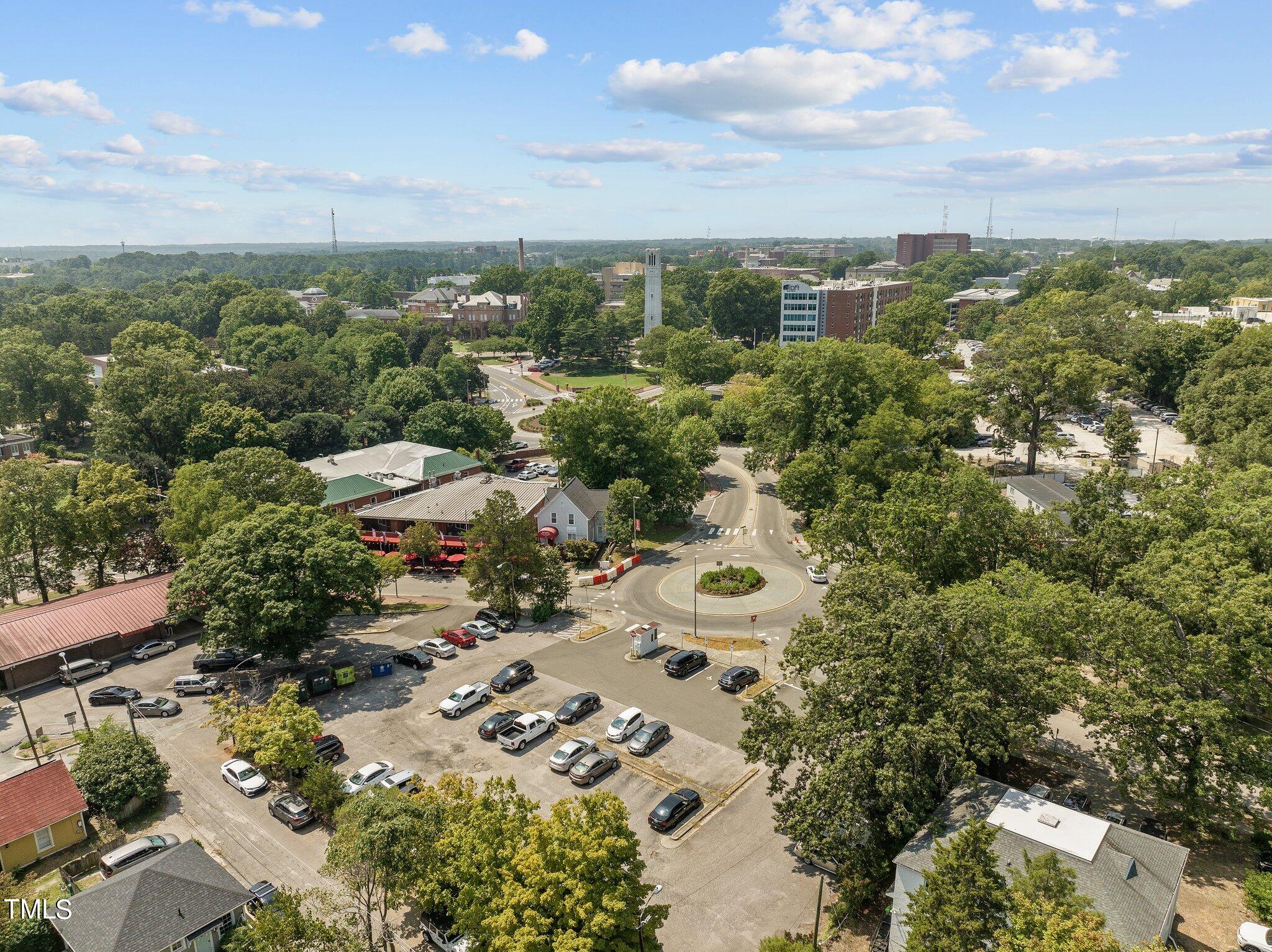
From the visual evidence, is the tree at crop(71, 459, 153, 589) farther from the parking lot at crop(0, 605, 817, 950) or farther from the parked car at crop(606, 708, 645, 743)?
the parked car at crop(606, 708, 645, 743)

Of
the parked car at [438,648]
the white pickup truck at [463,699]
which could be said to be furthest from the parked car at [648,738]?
the parked car at [438,648]

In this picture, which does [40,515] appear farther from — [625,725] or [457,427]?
[625,725]

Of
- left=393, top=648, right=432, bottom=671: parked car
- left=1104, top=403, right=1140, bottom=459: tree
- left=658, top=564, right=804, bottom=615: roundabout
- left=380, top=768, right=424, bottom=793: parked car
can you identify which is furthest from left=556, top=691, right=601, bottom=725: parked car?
left=1104, top=403, right=1140, bottom=459: tree

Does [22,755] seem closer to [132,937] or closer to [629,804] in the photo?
[132,937]

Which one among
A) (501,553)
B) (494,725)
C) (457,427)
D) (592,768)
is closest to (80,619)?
(501,553)

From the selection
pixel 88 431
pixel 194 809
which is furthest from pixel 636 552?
pixel 88 431

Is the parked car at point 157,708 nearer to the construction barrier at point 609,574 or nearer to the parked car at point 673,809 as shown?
the construction barrier at point 609,574

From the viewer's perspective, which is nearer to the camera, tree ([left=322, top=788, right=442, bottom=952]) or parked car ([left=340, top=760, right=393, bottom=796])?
tree ([left=322, top=788, right=442, bottom=952])
